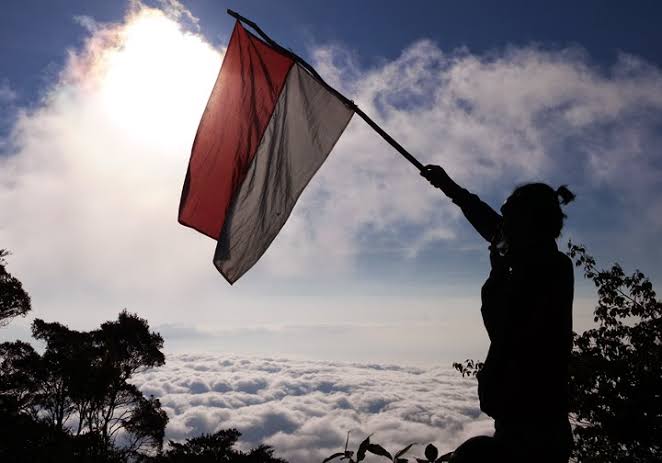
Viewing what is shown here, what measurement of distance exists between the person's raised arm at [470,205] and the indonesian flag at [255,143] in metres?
1.61

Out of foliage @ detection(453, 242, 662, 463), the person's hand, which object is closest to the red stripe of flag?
the person's hand

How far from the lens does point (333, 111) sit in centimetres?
517

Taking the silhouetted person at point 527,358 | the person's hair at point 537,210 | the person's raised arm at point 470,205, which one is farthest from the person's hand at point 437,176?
the silhouetted person at point 527,358

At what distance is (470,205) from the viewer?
3502 mm

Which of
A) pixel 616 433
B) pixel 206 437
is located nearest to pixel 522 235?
pixel 616 433

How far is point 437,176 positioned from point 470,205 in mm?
536

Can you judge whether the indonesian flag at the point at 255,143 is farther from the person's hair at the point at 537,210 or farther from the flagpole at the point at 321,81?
the person's hair at the point at 537,210

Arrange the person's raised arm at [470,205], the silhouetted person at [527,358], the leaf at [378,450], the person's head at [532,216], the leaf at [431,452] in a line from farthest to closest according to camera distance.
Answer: the person's raised arm at [470,205]
the leaf at [431,452]
the leaf at [378,450]
the person's head at [532,216]
the silhouetted person at [527,358]

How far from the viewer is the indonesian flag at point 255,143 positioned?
200 inches

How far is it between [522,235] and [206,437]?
109 ft

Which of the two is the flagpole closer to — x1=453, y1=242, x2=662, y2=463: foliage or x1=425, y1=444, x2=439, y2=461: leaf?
x1=425, y1=444, x2=439, y2=461: leaf

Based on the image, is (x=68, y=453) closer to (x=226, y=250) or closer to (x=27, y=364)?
(x=27, y=364)

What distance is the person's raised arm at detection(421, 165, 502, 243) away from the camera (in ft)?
10.9

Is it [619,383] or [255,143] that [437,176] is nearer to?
[255,143]
